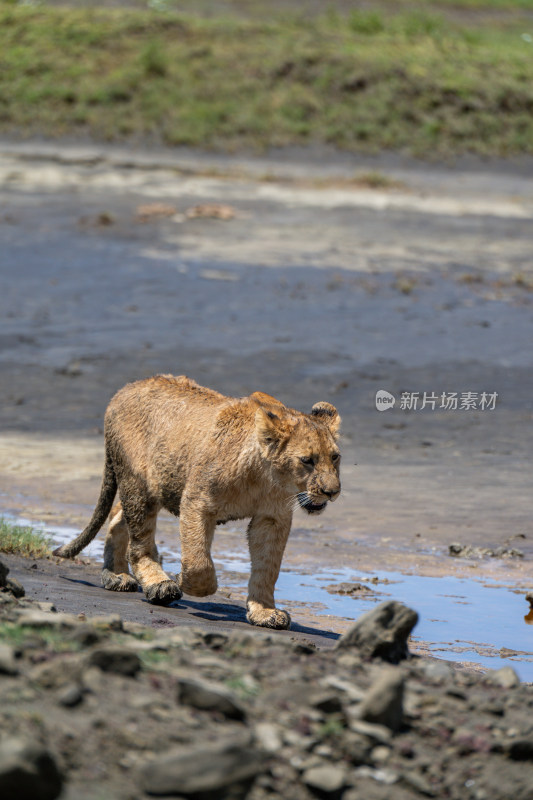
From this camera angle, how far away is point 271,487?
7.32m

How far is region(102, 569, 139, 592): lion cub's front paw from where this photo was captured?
822cm

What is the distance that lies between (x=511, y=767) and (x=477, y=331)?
13.2m

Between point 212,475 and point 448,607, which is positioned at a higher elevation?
point 212,475

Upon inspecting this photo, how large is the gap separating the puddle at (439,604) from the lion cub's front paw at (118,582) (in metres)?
1.00

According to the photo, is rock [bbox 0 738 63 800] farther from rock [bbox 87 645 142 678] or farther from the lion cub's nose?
the lion cub's nose

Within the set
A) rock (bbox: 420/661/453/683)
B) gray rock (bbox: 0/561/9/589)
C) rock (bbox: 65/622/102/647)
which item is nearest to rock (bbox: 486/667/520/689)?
rock (bbox: 420/661/453/683)

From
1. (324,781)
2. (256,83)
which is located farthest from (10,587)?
(256,83)

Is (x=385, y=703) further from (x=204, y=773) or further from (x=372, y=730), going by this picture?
(x=204, y=773)

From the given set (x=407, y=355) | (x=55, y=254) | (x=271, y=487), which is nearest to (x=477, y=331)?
(x=407, y=355)

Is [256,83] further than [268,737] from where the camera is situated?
Yes

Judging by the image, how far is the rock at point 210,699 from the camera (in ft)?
15.2

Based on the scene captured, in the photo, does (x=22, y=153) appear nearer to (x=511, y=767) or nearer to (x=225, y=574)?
(x=225, y=574)

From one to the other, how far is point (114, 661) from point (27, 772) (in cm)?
103

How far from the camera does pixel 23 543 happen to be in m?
8.85
